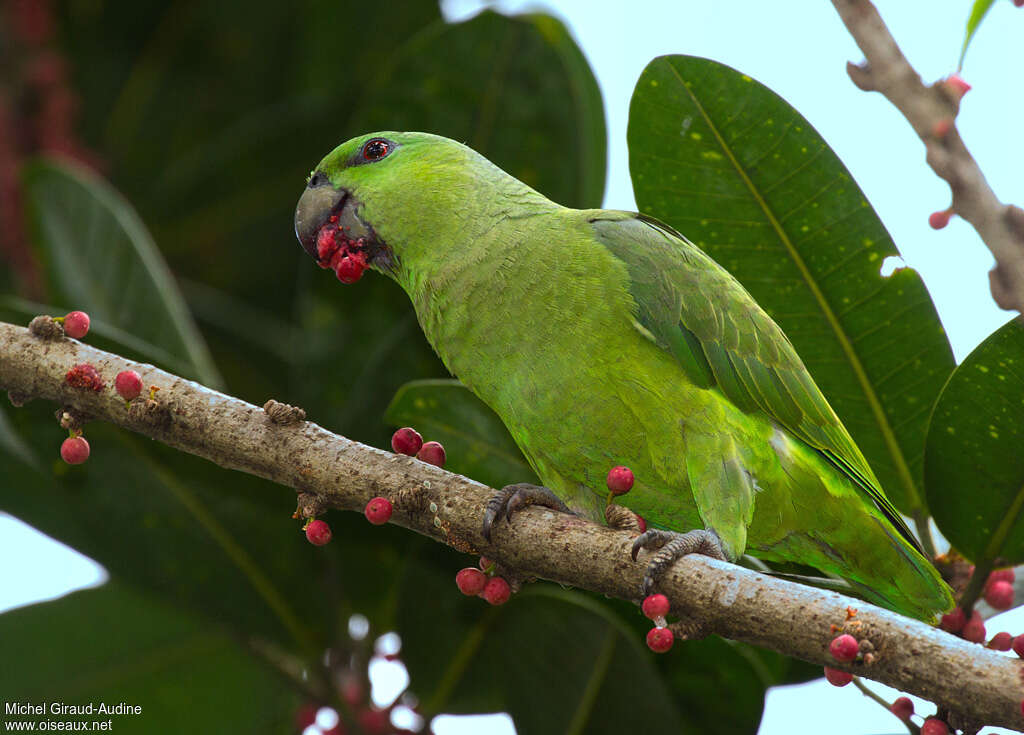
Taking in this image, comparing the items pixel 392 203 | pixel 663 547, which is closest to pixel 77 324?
pixel 392 203

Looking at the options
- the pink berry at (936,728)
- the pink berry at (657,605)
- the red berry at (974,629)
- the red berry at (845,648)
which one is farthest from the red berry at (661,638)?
the red berry at (974,629)

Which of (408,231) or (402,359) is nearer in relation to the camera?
(408,231)

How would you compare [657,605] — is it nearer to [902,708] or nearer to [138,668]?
[902,708]

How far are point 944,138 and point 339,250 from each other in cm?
155

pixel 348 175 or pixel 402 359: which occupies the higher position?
pixel 348 175

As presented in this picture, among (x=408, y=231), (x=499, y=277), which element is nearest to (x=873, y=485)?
(x=499, y=277)

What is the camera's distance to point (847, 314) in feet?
7.11

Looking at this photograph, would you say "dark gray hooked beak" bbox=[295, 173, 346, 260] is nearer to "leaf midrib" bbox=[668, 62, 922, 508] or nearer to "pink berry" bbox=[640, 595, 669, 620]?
"leaf midrib" bbox=[668, 62, 922, 508]

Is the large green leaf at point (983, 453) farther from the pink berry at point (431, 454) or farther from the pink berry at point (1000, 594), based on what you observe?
the pink berry at point (431, 454)

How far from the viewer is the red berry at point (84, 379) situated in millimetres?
1848

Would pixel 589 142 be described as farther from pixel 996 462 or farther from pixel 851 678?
pixel 851 678

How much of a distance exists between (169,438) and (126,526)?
882 mm

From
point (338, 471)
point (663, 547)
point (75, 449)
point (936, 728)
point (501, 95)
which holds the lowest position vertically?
point (936, 728)

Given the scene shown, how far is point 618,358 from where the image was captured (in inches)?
85.4
